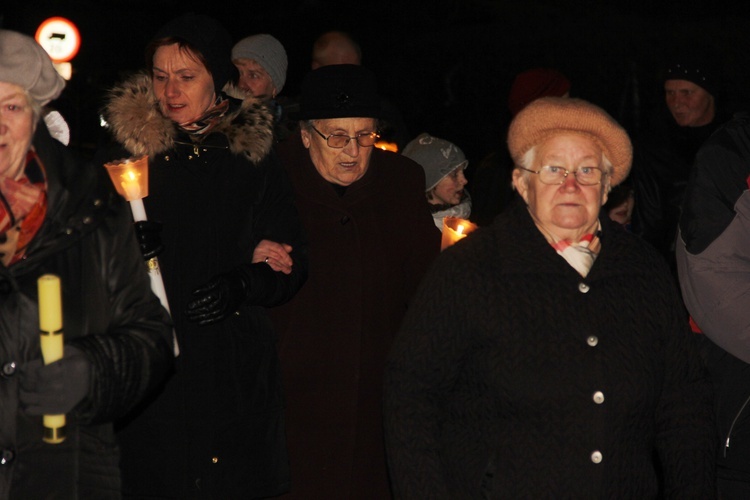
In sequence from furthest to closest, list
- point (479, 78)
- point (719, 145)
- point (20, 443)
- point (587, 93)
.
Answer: point (479, 78), point (587, 93), point (719, 145), point (20, 443)

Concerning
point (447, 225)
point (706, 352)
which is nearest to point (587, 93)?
point (447, 225)

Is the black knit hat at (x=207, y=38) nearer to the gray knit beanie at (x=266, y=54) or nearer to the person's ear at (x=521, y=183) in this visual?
the person's ear at (x=521, y=183)

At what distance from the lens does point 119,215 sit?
12.9 ft

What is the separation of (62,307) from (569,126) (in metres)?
1.81

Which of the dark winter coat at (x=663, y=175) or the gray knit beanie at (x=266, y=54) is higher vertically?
the gray knit beanie at (x=266, y=54)

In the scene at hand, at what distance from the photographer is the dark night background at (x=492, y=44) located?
1370 cm

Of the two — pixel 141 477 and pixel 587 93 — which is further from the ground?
pixel 587 93

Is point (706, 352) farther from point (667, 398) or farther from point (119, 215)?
point (119, 215)

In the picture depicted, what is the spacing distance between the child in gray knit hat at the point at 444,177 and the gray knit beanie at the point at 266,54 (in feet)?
3.37

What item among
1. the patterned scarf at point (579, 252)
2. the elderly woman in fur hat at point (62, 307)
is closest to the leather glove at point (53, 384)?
the elderly woman in fur hat at point (62, 307)

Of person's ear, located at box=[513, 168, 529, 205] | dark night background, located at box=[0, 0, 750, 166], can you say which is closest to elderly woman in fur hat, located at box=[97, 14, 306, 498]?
person's ear, located at box=[513, 168, 529, 205]

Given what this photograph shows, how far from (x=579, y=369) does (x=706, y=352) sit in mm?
1049

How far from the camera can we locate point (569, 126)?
4.43 m

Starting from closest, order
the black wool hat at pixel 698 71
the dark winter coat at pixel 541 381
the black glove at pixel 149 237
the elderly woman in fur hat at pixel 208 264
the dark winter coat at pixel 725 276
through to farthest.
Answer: the dark winter coat at pixel 541 381 < the dark winter coat at pixel 725 276 < the black glove at pixel 149 237 < the elderly woman in fur hat at pixel 208 264 < the black wool hat at pixel 698 71
